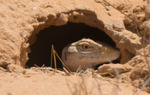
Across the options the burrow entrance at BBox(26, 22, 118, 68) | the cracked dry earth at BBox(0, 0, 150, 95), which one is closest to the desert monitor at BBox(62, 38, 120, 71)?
the cracked dry earth at BBox(0, 0, 150, 95)

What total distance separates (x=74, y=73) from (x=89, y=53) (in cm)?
177

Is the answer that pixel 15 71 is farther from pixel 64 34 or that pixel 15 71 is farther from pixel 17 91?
pixel 64 34

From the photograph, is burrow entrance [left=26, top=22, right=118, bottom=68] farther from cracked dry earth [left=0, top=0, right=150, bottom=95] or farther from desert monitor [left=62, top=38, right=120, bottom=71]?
cracked dry earth [left=0, top=0, right=150, bottom=95]

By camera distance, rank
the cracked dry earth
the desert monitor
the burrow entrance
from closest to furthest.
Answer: the cracked dry earth < the desert monitor < the burrow entrance

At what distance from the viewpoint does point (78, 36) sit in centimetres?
668

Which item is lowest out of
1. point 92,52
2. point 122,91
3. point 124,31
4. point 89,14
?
point 122,91

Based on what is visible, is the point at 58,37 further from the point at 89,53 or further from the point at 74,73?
the point at 74,73

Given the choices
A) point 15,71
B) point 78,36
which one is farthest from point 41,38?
point 15,71

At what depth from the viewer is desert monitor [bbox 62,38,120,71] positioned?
5.22 metres

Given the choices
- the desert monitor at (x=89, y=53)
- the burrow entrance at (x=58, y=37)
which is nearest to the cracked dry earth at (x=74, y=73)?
the desert monitor at (x=89, y=53)

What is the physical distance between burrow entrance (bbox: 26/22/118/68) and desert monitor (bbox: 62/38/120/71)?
2.59ft

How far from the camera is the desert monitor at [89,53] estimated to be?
17.1 ft

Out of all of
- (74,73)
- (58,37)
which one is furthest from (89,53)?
(74,73)

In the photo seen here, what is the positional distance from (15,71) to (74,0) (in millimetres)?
1875
